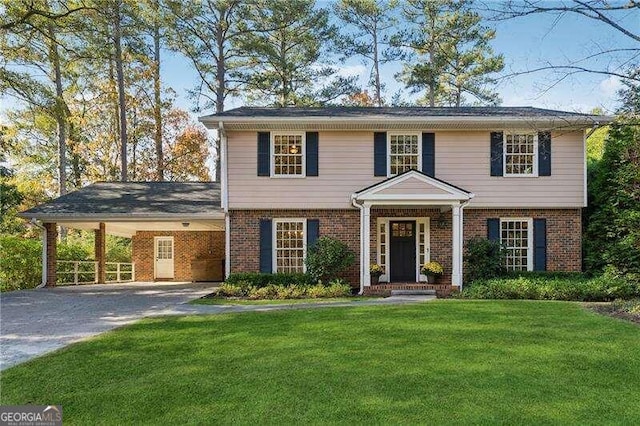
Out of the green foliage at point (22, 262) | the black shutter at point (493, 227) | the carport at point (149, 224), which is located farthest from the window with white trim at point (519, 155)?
the green foliage at point (22, 262)

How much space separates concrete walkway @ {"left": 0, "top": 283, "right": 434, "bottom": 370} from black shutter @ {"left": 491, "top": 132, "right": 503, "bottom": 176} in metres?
5.11

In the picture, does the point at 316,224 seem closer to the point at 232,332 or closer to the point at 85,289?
the point at 232,332

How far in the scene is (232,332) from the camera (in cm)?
694

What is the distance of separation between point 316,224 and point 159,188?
7132 mm

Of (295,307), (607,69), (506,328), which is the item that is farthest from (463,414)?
(607,69)

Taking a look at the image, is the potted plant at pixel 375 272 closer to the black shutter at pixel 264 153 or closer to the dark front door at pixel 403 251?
the dark front door at pixel 403 251

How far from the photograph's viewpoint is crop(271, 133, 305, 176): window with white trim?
13523mm

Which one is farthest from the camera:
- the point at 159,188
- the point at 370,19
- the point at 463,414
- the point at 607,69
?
the point at 370,19

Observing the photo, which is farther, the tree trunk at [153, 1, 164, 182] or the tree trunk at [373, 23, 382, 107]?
the tree trunk at [373, 23, 382, 107]

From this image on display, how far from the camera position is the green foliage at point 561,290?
10.9m

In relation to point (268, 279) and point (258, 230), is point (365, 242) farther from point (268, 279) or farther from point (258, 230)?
point (258, 230)

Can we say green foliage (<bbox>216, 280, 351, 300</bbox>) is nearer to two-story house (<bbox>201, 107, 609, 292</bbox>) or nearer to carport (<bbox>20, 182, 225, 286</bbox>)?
two-story house (<bbox>201, 107, 609, 292</bbox>)

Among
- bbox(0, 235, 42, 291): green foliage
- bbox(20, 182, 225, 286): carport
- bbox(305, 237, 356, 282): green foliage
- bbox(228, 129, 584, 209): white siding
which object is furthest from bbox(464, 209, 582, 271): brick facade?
bbox(0, 235, 42, 291): green foliage

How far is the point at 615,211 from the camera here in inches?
489
